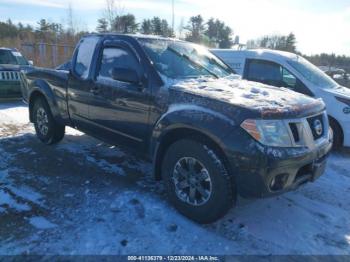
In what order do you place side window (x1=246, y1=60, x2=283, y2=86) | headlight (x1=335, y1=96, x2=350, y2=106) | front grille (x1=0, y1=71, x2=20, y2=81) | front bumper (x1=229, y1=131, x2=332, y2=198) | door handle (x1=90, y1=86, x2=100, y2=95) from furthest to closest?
front grille (x1=0, y1=71, x2=20, y2=81) < side window (x1=246, y1=60, x2=283, y2=86) < headlight (x1=335, y1=96, x2=350, y2=106) < door handle (x1=90, y1=86, x2=100, y2=95) < front bumper (x1=229, y1=131, x2=332, y2=198)

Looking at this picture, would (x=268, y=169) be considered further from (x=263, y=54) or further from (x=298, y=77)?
(x=263, y=54)

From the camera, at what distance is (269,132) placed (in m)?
2.74

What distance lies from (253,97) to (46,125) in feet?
12.6

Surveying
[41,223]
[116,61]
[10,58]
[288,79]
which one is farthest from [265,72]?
[10,58]

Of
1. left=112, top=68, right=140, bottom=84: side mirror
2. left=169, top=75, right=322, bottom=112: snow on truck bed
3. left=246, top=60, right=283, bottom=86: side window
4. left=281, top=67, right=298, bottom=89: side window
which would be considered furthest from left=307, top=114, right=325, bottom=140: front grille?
left=246, top=60, right=283, bottom=86: side window


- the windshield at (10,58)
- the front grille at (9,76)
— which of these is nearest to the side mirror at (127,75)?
the front grille at (9,76)

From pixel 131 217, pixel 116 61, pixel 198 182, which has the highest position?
pixel 116 61

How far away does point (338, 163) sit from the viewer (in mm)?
5371

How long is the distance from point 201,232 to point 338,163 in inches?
135

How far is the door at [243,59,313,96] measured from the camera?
622cm

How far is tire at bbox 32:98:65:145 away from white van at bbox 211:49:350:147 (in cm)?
411

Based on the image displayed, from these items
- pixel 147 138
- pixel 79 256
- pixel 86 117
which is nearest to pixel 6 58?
pixel 86 117

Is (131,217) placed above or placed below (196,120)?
below

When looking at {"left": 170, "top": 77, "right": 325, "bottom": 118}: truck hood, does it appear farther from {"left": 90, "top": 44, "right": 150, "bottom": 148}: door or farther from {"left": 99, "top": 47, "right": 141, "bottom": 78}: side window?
{"left": 99, "top": 47, "right": 141, "bottom": 78}: side window
